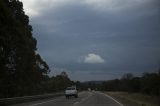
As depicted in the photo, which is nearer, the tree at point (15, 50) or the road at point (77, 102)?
the road at point (77, 102)

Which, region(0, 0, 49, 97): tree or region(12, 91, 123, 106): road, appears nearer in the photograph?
region(12, 91, 123, 106): road

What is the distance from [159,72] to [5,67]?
5490 centimetres

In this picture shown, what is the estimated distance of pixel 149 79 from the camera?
10756 centimetres

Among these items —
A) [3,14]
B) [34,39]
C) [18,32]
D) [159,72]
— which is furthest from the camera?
[159,72]

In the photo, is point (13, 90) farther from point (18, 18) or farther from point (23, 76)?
point (18, 18)

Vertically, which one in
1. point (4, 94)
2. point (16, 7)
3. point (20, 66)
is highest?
point (16, 7)

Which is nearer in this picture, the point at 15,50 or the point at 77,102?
the point at 77,102

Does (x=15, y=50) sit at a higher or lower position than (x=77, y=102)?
higher

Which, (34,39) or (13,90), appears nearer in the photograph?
(13,90)

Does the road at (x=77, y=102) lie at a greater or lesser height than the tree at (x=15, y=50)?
lesser

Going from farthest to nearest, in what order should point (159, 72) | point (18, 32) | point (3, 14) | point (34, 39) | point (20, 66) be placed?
point (159, 72) → point (34, 39) → point (20, 66) → point (18, 32) → point (3, 14)

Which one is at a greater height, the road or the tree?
the tree

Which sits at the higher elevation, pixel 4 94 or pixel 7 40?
pixel 7 40

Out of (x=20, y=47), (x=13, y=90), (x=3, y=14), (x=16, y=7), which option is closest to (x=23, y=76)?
(x=13, y=90)
